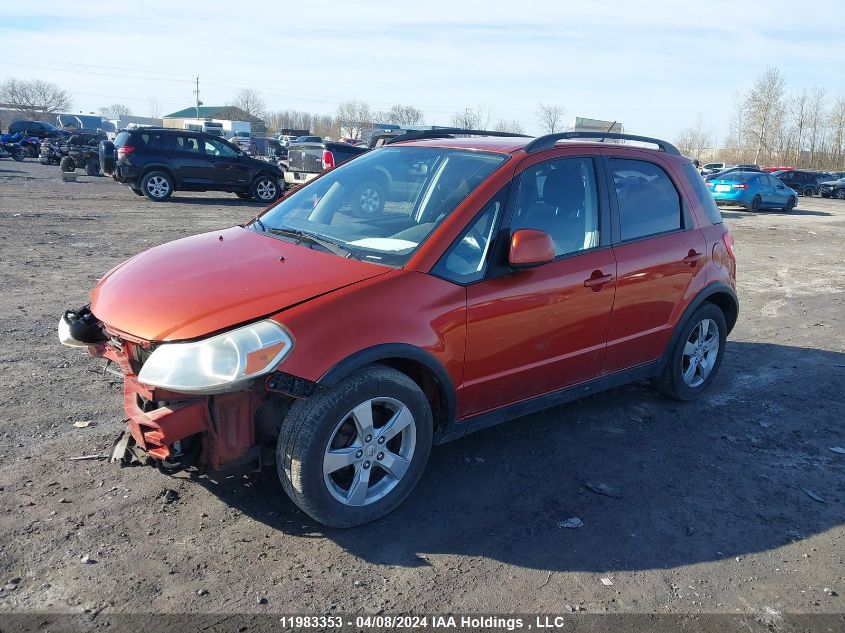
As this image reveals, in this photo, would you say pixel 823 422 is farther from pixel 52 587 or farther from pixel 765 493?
pixel 52 587

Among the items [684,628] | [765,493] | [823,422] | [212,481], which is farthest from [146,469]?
[823,422]

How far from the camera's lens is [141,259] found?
13.4 feet

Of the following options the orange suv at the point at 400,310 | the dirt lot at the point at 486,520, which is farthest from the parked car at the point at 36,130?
the orange suv at the point at 400,310

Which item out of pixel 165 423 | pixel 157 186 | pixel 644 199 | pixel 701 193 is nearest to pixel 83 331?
pixel 165 423

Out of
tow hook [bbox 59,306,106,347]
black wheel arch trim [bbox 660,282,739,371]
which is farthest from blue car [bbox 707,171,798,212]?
tow hook [bbox 59,306,106,347]

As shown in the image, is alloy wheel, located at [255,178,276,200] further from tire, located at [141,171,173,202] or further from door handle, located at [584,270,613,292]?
door handle, located at [584,270,613,292]

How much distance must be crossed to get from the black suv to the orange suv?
558 inches

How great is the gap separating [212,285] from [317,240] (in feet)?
2.56

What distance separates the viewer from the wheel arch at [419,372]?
128 inches

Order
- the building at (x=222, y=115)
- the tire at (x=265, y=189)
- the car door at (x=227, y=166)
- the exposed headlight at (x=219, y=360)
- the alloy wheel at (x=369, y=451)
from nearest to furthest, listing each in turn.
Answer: the exposed headlight at (x=219, y=360)
the alloy wheel at (x=369, y=451)
the car door at (x=227, y=166)
the tire at (x=265, y=189)
the building at (x=222, y=115)

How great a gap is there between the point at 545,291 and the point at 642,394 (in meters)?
2.00

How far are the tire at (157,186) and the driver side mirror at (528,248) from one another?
15898 millimetres

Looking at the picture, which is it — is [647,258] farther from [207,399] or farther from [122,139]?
[122,139]

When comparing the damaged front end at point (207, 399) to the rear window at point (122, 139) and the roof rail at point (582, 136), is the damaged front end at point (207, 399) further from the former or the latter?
the rear window at point (122, 139)
